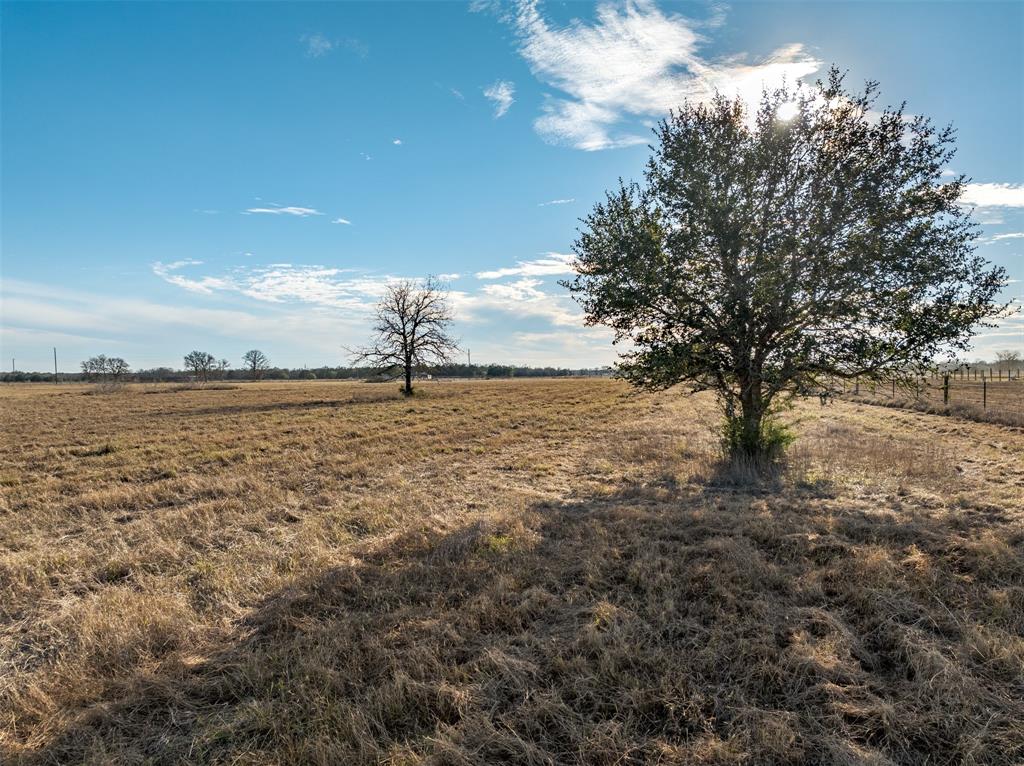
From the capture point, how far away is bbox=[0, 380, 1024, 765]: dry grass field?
3697mm

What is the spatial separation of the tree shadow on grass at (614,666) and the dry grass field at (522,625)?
3 cm

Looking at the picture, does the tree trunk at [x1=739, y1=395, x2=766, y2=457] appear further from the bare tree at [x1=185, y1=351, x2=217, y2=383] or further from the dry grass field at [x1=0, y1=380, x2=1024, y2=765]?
the bare tree at [x1=185, y1=351, x2=217, y2=383]

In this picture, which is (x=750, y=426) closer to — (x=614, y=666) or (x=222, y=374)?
(x=614, y=666)

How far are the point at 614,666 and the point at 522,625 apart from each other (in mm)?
1228

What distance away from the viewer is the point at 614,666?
14.2 ft

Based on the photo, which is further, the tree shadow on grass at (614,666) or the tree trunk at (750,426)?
the tree trunk at (750,426)

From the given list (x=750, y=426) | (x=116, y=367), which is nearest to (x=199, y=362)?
(x=116, y=367)

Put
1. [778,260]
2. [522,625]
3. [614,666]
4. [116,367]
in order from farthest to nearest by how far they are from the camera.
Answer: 1. [116,367]
2. [778,260]
3. [522,625]
4. [614,666]

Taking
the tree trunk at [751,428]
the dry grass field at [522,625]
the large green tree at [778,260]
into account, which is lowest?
the dry grass field at [522,625]

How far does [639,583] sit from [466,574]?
2.29 metres

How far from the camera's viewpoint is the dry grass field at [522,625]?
3.70m

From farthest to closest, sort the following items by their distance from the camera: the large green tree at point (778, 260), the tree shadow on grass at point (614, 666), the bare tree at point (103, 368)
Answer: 1. the bare tree at point (103, 368)
2. the large green tree at point (778, 260)
3. the tree shadow on grass at point (614, 666)

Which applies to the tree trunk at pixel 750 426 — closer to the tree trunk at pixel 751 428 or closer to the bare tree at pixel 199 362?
the tree trunk at pixel 751 428

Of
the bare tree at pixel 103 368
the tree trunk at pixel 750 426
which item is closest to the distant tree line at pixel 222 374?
the bare tree at pixel 103 368
